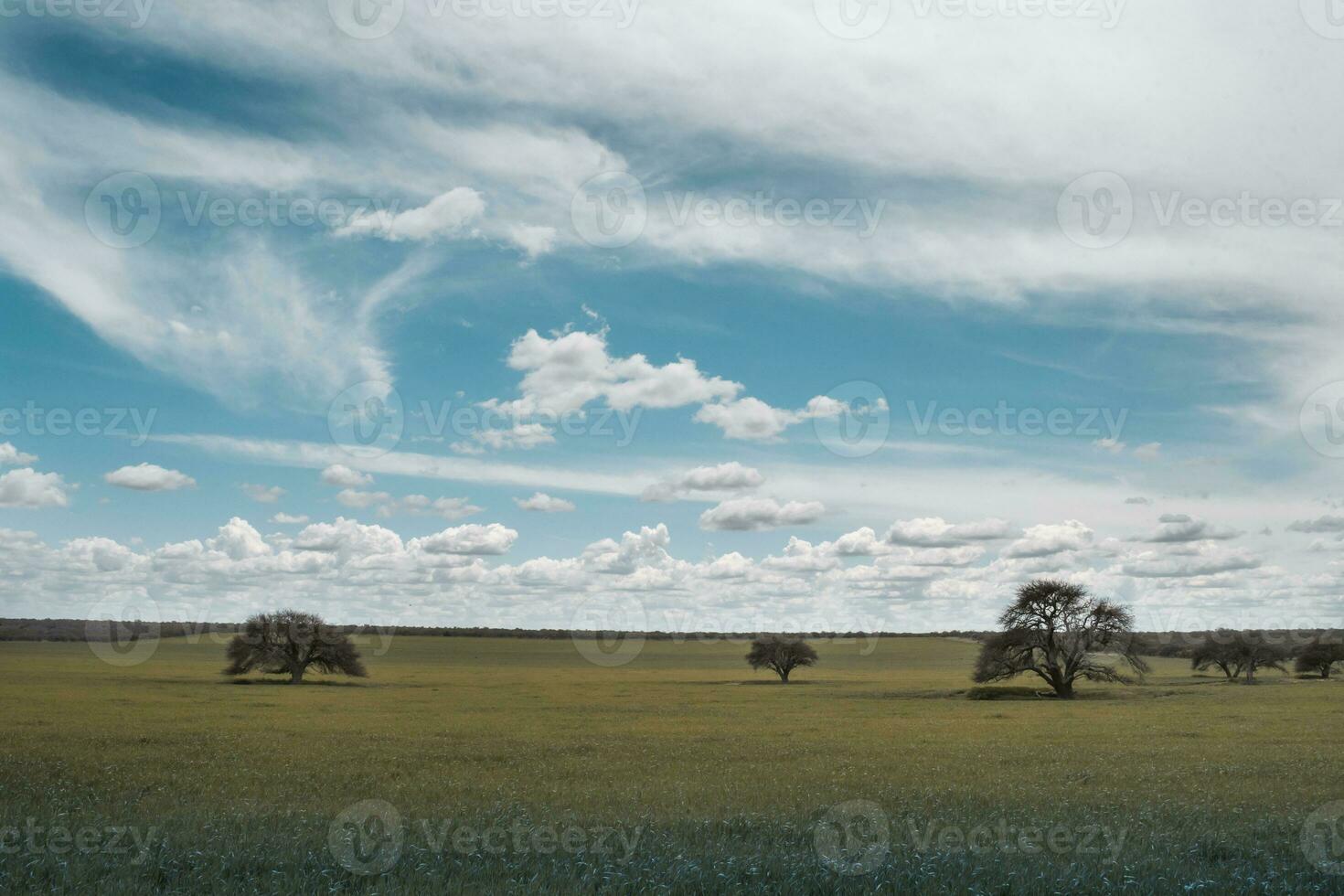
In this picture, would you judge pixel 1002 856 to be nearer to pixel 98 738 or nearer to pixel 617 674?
pixel 98 738

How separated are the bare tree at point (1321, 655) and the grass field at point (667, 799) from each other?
211ft

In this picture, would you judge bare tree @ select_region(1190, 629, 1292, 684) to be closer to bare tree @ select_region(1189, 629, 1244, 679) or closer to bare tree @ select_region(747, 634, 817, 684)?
bare tree @ select_region(1189, 629, 1244, 679)

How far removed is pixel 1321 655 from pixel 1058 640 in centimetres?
5594

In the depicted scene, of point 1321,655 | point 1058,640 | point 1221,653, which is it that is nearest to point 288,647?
point 1058,640

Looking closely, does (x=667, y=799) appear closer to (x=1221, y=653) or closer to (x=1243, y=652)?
(x=1243, y=652)

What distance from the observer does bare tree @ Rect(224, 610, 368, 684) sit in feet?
300

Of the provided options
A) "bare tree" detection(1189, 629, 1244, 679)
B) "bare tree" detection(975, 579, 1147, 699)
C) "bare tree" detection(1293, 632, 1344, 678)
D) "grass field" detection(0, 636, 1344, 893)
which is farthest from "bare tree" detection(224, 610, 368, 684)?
"bare tree" detection(1293, 632, 1344, 678)

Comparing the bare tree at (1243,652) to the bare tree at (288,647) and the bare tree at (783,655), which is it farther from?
the bare tree at (288,647)

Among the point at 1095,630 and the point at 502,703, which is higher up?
the point at 1095,630

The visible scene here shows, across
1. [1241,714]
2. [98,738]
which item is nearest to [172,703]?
[98,738]

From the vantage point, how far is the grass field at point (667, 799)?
45.7ft

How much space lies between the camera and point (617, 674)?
118875 millimetres

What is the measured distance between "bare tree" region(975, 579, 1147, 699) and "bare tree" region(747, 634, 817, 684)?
32853 mm

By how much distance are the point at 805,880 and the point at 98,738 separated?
1344 inches
